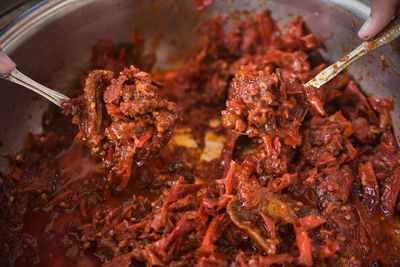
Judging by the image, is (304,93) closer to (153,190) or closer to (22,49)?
(153,190)

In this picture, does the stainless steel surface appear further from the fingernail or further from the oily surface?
the fingernail

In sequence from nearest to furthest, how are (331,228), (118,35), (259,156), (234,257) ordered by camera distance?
(234,257) < (331,228) < (259,156) < (118,35)

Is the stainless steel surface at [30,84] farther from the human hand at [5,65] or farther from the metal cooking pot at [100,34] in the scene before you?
the metal cooking pot at [100,34]

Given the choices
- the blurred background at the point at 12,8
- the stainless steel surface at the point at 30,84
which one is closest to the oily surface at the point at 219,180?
the stainless steel surface at the point at 30,84

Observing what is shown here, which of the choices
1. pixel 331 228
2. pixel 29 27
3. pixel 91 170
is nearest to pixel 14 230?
pixel 91 170

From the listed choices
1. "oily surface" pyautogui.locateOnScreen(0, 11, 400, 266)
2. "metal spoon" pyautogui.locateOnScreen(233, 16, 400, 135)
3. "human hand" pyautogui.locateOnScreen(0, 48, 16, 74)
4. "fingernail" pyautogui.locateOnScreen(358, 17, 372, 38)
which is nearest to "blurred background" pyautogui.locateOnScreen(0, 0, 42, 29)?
"human hand" pyautogui.locateOnScreen(0, 48, 16, 74)

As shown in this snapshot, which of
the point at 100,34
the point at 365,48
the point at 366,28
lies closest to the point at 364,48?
the point at 365,48
